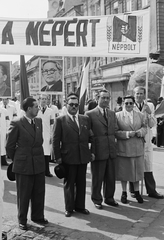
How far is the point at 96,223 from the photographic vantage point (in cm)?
504

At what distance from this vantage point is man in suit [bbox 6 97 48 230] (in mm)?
4875

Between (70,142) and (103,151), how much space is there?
0.63 meters

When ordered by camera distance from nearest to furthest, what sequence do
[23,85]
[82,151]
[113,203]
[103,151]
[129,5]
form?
[82,151], [23,85], [103,151], [113,203], [129,5]

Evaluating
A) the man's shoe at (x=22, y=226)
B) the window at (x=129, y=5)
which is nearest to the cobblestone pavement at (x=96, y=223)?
the man's shoe at (x=22, y=226)

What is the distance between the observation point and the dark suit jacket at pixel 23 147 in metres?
4.89

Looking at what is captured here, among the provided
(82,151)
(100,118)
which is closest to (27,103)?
(82,151)

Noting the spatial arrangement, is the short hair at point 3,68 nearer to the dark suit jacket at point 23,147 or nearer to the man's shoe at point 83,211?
the dark suit jacket at point 23,147

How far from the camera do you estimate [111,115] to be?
588 cm

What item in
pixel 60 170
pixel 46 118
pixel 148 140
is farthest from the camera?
pixel 46 118

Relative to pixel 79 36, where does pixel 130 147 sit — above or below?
below

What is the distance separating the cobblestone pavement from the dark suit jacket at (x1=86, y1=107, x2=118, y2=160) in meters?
0.91

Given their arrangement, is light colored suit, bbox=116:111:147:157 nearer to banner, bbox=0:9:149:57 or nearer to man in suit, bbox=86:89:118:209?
man in suit, bbox=86:89:118:209

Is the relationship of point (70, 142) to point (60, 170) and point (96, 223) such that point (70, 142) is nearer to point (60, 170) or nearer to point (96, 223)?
point (60, 170)

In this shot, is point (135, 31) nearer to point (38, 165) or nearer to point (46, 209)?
point (38, 165)
